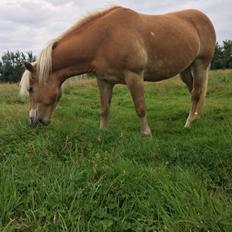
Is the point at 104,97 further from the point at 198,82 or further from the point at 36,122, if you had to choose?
the point at 198,82

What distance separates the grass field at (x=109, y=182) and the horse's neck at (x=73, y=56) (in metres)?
1.30

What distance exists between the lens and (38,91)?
6238 millimetres

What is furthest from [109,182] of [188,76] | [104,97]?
[188,76]

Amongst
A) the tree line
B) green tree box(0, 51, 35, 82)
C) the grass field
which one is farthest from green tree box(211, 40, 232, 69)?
the grass field

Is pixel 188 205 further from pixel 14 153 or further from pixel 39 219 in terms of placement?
pixel 14 153

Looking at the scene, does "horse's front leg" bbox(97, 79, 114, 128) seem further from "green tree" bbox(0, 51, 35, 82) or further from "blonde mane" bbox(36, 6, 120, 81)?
"green tree" bbox(0, 51, 35, 82)

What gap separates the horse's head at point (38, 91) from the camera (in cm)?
623

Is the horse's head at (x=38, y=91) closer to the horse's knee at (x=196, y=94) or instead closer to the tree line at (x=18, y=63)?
the horse's knee at (x=196, y=94)

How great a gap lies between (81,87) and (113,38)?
9.67m

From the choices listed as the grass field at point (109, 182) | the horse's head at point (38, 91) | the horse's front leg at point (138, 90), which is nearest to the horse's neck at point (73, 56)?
the horse's head at point (38, 91)

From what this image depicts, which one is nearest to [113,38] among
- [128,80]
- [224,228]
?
[128,80]

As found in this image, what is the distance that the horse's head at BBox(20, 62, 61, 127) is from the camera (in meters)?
6.23

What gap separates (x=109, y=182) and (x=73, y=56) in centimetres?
314

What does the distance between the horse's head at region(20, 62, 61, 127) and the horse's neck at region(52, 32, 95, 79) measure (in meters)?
0.23
